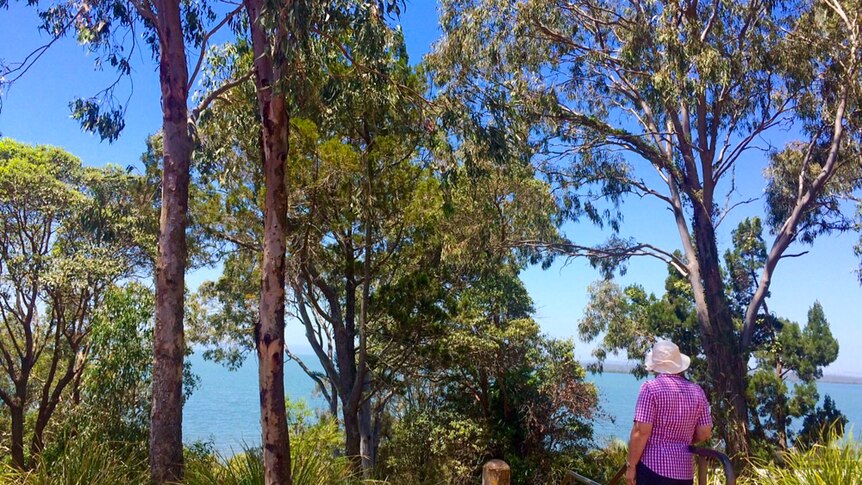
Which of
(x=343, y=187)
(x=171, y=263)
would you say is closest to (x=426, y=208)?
(x=343, y=187)

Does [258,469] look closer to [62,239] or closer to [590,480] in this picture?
[590,480]

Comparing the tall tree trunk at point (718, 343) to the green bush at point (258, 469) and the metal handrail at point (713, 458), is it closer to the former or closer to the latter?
the green bush at point (258, 469)

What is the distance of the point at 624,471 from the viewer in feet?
12.0

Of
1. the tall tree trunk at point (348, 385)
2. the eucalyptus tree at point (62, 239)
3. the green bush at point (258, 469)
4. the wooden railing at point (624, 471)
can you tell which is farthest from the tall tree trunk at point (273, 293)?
the eucalyptus tree at point (62, 239)

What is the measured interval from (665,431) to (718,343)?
32.5 ft

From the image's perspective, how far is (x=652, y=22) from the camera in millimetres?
11750

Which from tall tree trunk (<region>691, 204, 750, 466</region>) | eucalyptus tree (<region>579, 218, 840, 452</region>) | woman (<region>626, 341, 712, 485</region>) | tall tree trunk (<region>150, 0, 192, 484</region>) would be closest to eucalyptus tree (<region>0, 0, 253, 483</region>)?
tall tree trunk (<region>150, 0, 192, 484</region>)

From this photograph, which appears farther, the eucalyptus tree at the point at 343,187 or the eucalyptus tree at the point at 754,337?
the eucalyptus tree at the point at 754,337

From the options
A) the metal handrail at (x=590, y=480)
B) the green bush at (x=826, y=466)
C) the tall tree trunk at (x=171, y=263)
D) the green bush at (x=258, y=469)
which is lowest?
the green bush at (x=826, y=466)

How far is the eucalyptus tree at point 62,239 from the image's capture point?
39.9 feet

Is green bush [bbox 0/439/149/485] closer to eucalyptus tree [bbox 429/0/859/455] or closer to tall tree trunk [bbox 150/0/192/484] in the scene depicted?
tall tree trunk [bbox 150/0/192/484]

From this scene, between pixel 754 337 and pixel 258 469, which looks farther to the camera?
pixel 754 337

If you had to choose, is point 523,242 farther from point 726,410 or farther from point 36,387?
point 36,387

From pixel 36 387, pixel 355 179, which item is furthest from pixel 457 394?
pixel 36 387
